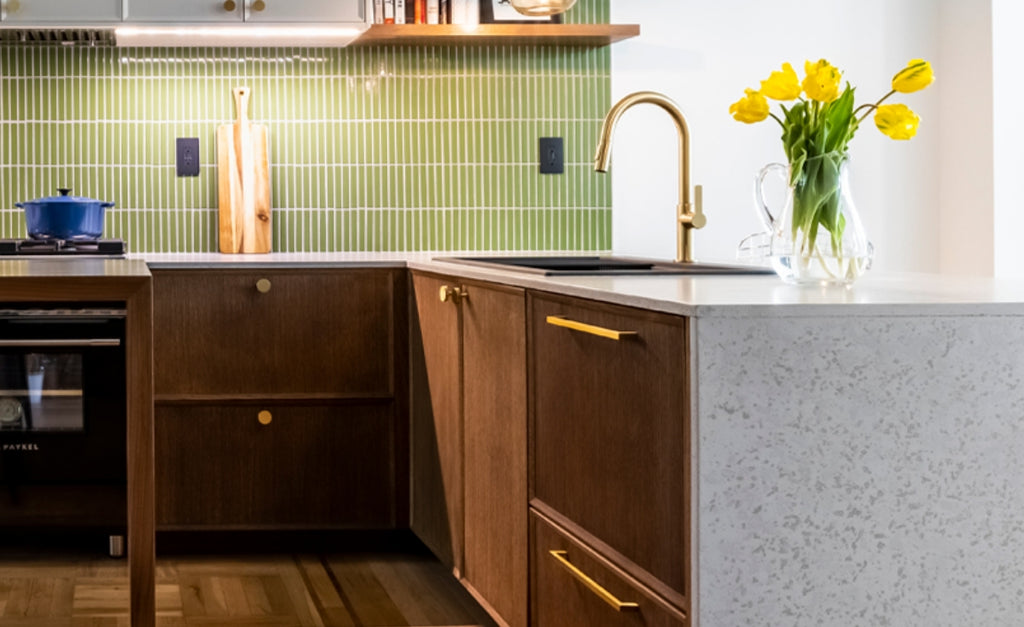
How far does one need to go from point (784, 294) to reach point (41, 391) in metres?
1.51

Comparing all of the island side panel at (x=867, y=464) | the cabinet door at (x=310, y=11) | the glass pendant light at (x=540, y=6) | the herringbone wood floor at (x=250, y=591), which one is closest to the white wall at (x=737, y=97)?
the glass pendant light at (x=540, y=6)

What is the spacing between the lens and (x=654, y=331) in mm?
1767

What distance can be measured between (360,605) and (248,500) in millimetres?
585

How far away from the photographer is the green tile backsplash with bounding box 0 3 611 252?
4.05 m

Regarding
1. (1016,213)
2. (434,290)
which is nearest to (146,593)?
(434,290)

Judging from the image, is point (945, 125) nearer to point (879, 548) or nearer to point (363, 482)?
point (363, 482)

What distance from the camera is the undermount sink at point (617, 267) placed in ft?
8.29

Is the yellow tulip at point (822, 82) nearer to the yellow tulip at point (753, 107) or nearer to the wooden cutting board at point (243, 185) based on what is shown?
the yellow tulip at point (753, 107)

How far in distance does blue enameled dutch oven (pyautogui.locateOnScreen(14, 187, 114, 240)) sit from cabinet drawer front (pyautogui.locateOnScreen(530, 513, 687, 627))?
189 centimetres

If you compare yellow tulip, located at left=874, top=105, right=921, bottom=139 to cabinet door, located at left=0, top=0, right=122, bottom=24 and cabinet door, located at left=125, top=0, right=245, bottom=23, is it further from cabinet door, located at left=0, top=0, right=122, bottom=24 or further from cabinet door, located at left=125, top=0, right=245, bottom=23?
cabinet door, located at left=0, top=0, right=122, bottom=24

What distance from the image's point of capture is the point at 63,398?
2635mm

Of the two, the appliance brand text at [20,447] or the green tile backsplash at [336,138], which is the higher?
the green tile backsplash at [336,138]

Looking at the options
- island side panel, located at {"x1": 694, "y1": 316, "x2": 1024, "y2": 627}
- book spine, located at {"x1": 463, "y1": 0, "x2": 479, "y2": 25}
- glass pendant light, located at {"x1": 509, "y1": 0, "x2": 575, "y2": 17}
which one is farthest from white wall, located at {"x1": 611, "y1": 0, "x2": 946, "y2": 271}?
island side panel, located at {"x1": 694, "y1": 316, "x2": 1024, "y2": 627}

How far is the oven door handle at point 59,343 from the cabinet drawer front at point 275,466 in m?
1.14
